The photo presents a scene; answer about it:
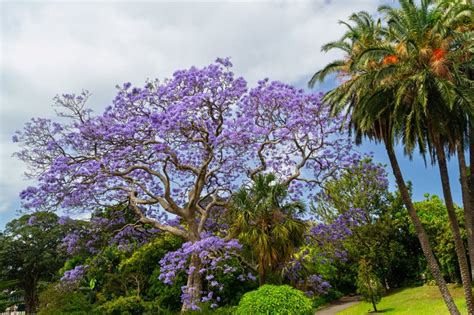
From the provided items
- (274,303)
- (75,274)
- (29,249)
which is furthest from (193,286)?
(29,249)

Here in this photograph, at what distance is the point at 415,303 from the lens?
78.6 feet

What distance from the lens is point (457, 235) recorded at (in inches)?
640

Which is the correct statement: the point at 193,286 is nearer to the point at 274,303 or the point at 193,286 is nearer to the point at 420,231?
the point at 274,303

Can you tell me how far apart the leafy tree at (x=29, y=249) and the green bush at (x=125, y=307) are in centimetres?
2248

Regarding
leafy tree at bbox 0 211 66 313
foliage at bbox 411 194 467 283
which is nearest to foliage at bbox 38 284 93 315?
leafy tree at bbox 0 211 66 313

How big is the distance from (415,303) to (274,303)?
14.6m

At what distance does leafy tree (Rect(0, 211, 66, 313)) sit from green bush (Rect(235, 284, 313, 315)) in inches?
1299

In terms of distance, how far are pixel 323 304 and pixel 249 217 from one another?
15724mm

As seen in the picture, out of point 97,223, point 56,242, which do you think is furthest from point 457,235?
point 56,242

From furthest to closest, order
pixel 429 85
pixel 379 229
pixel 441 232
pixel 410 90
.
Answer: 1. pixel 379 229
2. pixel 441 232
3. pixel 410 90
4. pixel 429 85

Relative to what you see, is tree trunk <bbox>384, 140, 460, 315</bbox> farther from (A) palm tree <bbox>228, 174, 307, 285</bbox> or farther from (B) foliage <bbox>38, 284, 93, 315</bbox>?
(B) foliage <bbox>38, 284, 93, 315</bbox>

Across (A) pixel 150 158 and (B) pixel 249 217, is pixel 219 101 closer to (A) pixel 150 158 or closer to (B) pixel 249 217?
(A) pixel 150 158

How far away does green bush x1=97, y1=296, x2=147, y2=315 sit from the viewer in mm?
21016

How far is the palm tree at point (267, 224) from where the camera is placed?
1584cm
